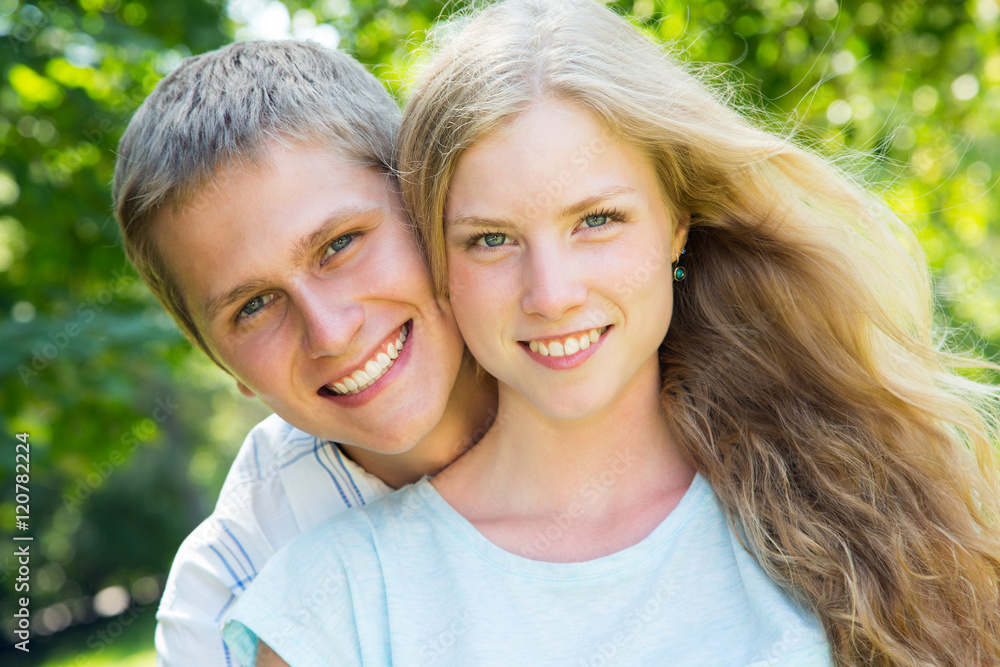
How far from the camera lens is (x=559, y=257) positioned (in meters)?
1.82

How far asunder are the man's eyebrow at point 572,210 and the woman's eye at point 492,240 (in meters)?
0.04

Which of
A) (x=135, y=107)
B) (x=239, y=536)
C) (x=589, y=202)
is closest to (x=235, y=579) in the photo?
(x=239, y=536)

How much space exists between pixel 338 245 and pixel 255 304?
279 millimetres

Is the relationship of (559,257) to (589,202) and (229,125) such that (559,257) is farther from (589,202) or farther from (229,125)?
(229,125)

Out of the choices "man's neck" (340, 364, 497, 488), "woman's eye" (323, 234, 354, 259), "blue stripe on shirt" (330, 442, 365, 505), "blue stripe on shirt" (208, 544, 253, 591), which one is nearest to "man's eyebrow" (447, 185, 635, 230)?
"woman's eye" (323, 234, 354, 259)

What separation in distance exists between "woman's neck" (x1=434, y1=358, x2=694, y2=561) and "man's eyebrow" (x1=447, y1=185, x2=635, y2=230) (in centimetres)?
49

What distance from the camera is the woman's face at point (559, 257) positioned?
1.82 metres

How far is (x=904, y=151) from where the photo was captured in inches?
170

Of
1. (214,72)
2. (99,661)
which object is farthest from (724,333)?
(99,661)

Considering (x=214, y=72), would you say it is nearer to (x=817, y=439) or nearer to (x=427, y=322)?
(x=427, y=322)

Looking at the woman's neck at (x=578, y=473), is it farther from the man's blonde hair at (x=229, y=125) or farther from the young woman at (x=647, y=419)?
the man's blonde hair at (x=229, y=125)

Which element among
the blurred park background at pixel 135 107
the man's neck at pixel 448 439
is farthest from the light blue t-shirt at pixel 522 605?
the blurred park background at pixel 135 107

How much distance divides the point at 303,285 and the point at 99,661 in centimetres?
1259

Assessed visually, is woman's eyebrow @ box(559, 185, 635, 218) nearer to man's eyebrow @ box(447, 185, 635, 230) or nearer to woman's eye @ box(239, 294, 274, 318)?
man's eyebrow @ box(447, 185, 635, 230)
